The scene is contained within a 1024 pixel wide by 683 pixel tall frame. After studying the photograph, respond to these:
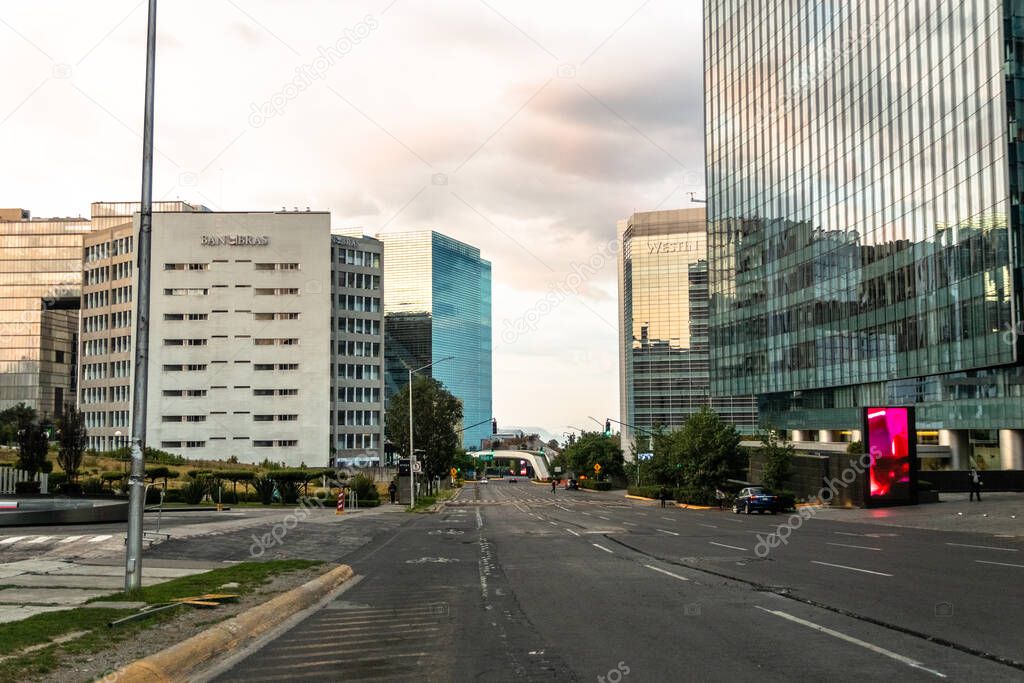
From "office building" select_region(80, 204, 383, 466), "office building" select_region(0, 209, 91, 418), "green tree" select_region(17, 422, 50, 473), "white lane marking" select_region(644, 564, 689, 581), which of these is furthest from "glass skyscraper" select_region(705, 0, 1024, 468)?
"office building" select_region(0, 209, 91, 418)

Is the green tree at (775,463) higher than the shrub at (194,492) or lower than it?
higher

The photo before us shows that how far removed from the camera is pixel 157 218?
124812 mm

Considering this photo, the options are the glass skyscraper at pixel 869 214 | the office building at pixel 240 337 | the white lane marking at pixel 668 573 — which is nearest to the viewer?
the white lane marking at pixel 668 573

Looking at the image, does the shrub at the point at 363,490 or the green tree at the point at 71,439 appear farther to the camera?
the shrub at the point at 363,490

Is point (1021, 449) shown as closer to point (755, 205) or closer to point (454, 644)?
point (755, 205)

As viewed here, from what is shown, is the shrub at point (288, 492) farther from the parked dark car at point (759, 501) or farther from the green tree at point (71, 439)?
the parked dark car at point (759, 501)

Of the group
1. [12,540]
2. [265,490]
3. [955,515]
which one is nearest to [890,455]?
[955,515]

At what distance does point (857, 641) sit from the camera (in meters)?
10.2

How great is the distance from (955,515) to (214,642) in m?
35.0

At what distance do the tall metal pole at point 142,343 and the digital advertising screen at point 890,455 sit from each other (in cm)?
3893

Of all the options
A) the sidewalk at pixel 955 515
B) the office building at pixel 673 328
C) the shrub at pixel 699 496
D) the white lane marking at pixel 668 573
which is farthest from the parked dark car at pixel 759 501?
the office building at pixel 673 328

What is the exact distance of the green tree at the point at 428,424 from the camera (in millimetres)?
77250

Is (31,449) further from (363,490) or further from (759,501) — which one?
(759,501)

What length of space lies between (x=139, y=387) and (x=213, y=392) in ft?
384
